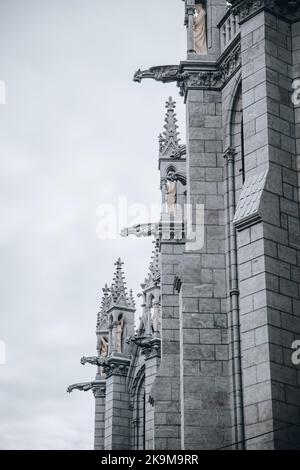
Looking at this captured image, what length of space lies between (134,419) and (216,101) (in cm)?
2182

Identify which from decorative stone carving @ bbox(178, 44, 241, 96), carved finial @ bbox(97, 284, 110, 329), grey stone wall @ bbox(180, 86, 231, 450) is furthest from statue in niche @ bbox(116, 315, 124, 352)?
grey stone wall @ bbox(180, 86, 231, 450)

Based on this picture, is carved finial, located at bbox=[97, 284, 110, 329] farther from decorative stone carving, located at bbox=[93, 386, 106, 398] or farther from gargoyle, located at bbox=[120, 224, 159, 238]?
gargoyle, located at bbox=[120, 224, 159, 238]

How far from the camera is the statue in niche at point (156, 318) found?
43197 mm

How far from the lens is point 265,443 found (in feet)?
68.8

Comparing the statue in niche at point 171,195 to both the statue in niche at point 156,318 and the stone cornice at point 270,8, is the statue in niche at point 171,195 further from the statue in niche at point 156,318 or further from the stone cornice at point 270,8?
the stone cornice at point 270,8

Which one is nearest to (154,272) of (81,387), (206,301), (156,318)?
(156,318)

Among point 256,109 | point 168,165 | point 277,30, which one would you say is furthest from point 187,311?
point 168,165

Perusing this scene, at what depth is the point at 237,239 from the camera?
24031 millimetres

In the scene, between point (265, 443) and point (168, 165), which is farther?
point (168, 165)

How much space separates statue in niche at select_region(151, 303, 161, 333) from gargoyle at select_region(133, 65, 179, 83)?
15.0m

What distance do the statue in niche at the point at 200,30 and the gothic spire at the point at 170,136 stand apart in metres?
10.7
